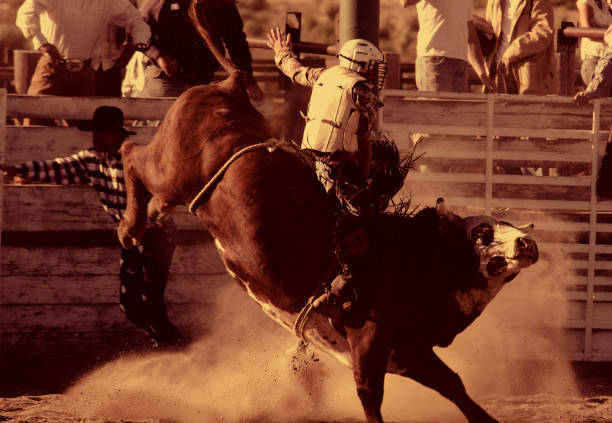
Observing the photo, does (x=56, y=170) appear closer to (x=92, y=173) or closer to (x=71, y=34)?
(x=92, y=173)

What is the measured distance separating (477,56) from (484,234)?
3.64 metres

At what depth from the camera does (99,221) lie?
8289 millimetres

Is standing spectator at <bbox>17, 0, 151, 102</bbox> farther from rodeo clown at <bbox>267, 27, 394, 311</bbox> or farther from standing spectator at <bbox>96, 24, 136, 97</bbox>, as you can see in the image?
rodeo clown at <bbox>267, 27, 394, 311</bbox>

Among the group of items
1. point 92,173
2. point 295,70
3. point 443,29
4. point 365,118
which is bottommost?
point 92,173

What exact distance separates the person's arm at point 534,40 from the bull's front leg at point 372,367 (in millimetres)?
3993

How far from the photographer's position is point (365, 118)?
5.72 meters

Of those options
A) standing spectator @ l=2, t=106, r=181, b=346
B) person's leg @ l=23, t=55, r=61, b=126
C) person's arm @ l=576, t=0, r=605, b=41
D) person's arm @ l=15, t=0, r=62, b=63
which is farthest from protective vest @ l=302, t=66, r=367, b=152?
person's arm @ l=576, t=0, r=605, b=41

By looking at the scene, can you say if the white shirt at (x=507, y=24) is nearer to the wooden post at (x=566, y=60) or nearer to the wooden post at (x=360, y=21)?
the wooden post at (x=566, y=60)

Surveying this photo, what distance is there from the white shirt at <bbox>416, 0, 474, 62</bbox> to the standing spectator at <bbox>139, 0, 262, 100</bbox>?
143 cm

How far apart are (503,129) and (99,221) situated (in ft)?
11.1

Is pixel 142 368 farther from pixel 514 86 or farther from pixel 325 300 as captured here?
pixel 514 86

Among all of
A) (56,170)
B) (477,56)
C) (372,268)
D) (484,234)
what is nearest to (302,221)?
(372,268)

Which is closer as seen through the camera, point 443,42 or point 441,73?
point 443,42

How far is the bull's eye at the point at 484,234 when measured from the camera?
5586mm
